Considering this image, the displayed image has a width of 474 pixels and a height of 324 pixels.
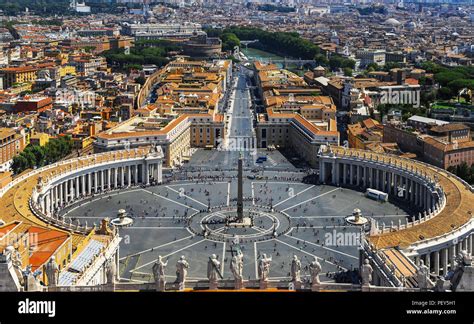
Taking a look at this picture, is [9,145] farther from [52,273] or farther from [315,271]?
[315,271]

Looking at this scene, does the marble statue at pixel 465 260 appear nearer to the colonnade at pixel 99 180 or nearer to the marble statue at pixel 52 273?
the marble statue at pixel 52 273

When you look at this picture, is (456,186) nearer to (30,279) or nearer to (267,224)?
(267,224)

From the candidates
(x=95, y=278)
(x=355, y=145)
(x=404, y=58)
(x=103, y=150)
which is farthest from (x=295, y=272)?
(x=404, y=58)

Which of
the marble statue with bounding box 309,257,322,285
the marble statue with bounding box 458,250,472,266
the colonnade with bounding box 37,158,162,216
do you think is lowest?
the colonnade with bounding box 37,158,162,216

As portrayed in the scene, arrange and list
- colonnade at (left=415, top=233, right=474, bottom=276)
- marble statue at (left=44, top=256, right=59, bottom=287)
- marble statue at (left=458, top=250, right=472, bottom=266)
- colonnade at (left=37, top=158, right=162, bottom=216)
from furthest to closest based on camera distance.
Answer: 1. colonnade at (left=37, top=158, right=162, bottom=216)
2. colonnade at (left=415, top=233, right=474, bottom=276)
3. marble statue at (left=44, top=256, right=59, bottom=287)
4. marble statue at (left=458, top=250, right=472, bottom=266)

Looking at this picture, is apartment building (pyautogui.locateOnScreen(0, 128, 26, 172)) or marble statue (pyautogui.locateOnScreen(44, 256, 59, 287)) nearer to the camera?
marble statue (pyautogui.locateOnScreen(44, 256, 59, 287))

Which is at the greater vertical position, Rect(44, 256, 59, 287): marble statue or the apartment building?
Rect(44, 256, 59, 287): marble statue

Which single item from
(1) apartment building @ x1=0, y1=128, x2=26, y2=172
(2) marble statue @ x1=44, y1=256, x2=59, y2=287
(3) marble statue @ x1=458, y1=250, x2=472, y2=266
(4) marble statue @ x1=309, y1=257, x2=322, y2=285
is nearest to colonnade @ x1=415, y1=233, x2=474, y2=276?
(4) marble statue @ x1=309, y1=257, x2=322, y2=285

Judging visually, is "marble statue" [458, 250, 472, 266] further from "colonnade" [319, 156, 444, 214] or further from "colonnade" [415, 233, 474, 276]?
"colonnade" [319, 156, 444, 214]

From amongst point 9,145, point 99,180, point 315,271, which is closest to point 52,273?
point 315,271

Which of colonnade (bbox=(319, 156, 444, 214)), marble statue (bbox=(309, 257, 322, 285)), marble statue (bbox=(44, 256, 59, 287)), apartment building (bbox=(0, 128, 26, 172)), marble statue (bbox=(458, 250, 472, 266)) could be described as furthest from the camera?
apartment building (bbox=(0, 128, 26, 172))

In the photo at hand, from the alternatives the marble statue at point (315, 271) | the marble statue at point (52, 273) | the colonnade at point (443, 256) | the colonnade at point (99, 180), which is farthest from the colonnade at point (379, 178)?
the marble statue at point (52, 273)
